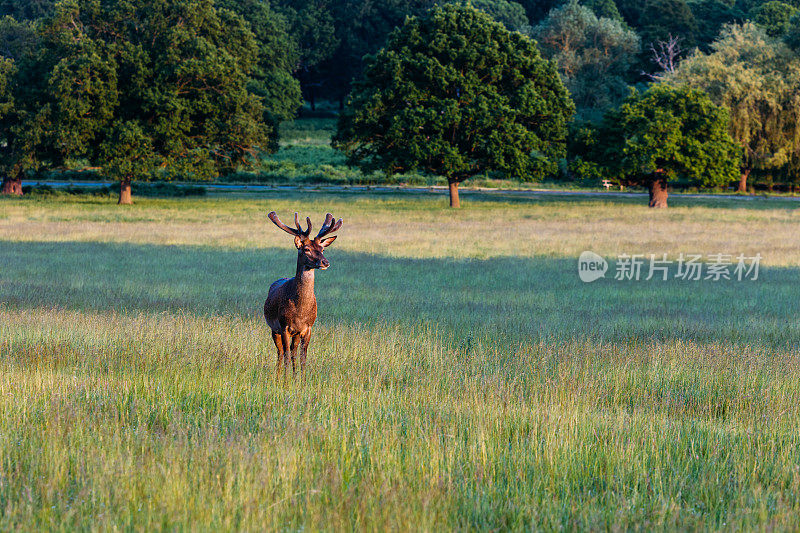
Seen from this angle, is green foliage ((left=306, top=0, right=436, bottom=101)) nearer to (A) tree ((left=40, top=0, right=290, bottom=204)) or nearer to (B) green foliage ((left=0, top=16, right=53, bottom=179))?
(A) tree ((left=40, top=0, right=290, bottom=204))

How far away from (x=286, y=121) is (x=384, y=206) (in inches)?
1951

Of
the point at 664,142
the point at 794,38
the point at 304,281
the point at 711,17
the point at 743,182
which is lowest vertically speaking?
the point at 304,281

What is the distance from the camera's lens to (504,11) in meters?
98.1

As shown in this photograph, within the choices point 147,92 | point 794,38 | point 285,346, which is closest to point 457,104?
point 147,92

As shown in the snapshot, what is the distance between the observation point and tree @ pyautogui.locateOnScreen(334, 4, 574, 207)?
47.0 m

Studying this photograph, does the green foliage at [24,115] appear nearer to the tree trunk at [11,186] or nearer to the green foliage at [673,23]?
the tree trunk at [11,186]

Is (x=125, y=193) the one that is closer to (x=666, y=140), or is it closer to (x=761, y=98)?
(x=666, y=140)

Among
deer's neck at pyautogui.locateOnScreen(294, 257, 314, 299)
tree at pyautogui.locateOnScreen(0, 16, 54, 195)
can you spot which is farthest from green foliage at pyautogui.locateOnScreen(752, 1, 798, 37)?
deer's neck at pyautogui.locateOnScreen(294, 257, 314, 299)

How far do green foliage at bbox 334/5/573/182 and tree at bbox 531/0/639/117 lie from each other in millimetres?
31486

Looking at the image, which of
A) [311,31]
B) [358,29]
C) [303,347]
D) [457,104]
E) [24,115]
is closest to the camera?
[303,347]

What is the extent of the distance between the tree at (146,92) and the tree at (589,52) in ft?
131

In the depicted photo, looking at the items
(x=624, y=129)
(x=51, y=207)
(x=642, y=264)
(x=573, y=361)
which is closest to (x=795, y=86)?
(x=624, y=129)

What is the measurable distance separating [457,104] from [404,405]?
41217mm

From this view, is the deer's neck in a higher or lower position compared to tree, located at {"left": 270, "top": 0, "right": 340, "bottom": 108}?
lower
